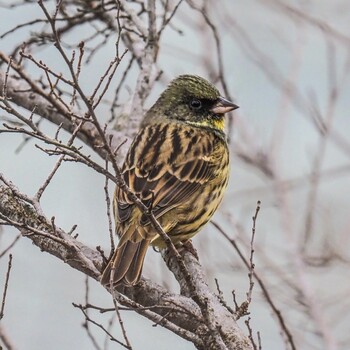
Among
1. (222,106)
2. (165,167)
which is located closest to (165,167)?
(165,167)

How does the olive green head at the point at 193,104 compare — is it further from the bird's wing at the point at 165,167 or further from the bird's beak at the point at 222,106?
the bird's wing at the point at 165,167

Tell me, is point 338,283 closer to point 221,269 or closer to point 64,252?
point 221,269

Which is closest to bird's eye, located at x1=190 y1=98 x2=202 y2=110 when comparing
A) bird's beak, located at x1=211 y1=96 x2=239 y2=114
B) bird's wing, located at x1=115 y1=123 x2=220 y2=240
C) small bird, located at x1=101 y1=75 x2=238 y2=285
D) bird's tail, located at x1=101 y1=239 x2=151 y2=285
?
small bird, located at x1=101 y1=75 x2=238 y2=285

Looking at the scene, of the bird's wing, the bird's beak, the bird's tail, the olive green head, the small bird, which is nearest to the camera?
the bird's tail

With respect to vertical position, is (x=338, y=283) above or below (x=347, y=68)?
below

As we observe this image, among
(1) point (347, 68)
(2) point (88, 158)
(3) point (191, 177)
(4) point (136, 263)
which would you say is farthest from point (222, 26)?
(2) point (88, 158)

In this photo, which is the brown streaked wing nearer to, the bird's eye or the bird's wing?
the bird's wing

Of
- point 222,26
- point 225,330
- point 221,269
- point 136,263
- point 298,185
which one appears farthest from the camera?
point 222,26

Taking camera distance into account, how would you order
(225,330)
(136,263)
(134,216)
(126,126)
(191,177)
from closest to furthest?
(225,330), (136,263), (134,216), (191,177), (126,126)

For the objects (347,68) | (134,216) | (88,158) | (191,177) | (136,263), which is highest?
(347,68)
